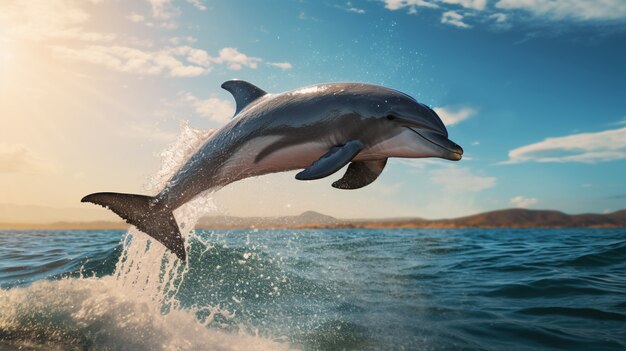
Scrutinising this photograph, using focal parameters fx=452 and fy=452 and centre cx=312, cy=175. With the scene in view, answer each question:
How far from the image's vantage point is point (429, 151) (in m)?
4.14

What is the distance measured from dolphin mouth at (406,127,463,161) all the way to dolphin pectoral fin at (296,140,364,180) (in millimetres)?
591

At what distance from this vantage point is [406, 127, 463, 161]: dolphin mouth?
4023 millimetres

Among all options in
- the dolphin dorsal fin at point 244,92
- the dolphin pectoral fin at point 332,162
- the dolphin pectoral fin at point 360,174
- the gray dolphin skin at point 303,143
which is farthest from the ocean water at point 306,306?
the dolphin pectoral fin at point 332,162

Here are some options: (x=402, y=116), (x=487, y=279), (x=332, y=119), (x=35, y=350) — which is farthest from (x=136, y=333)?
(x=487, y=279)

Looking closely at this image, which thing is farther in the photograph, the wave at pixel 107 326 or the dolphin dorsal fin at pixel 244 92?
the wave at pixel 107 326

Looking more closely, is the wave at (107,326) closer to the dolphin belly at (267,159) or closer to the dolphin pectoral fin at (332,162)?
the dolphin belly at (267,159)

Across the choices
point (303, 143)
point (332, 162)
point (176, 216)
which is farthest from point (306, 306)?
point (332, 162)

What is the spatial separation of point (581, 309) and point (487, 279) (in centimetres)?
343

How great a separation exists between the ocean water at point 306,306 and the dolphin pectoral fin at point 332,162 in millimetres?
3387

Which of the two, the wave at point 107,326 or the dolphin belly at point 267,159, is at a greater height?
the dolphin belly at point 267,159

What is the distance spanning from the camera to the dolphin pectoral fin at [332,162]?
3.83 m

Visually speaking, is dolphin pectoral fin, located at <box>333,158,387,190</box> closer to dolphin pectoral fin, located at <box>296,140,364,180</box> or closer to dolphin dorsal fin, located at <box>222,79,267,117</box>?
dolphin pectoral fin, located at <box>296,140,364,180</box>

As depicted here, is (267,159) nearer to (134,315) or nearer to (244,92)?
(244,92)

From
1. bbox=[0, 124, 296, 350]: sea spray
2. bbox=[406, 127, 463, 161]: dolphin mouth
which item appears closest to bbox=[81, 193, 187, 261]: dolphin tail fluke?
bbox=[0, 124, 296, 350]: sea spray
